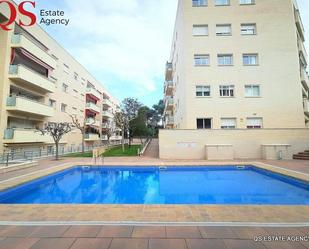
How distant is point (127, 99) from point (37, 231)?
29408 mm

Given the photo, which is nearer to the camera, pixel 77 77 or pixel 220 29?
pixel 220 29

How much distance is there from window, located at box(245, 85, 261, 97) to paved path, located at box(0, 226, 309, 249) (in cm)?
1928

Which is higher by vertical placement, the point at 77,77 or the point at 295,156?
the point at 77,77

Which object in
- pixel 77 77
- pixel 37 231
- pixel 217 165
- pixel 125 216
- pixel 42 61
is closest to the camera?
pixel 37 231

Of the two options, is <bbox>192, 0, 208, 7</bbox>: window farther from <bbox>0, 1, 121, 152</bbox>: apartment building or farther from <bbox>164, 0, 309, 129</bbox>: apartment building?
<bbox>0, 1, 121, 152</bbox>: apartment building

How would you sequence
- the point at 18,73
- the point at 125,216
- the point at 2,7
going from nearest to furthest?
1. the point at 125,216
2. the point at 2,7
3. the point at 18,73

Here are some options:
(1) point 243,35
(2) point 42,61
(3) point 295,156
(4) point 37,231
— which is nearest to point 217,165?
(3) point 295,156

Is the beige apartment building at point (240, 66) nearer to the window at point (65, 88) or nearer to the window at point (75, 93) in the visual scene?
the window at point (65, 88)

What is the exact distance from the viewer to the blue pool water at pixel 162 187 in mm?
8062

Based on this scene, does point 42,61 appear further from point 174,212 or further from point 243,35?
point 174,212

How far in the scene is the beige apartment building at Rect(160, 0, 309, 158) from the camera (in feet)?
68.9

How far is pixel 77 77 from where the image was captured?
36.0 metres

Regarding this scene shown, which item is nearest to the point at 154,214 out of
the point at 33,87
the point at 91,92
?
the point at 33,87

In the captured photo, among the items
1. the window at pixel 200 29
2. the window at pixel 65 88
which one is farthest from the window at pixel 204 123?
the window at pixel 65 88
